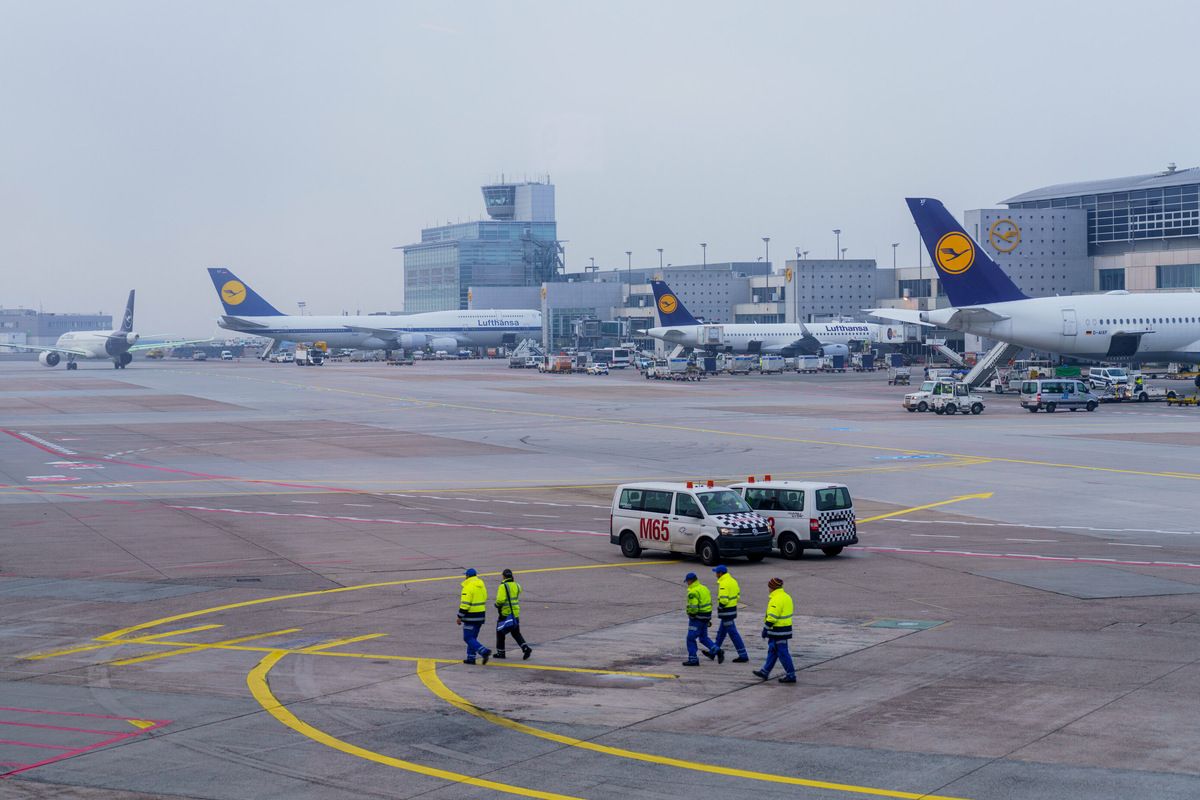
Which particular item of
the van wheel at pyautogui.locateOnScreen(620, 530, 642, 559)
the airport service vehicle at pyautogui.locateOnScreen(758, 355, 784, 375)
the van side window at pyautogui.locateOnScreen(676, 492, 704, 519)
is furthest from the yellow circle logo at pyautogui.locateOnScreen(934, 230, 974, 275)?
the van wheel at pyautogui.locateOnScreen(620, 530, 642, 559)

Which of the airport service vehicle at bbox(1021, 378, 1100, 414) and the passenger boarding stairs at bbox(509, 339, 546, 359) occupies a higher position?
the passenger boarding stairs at bbox(509, 339, 546, 359)

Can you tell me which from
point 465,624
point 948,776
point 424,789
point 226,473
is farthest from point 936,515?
point 226,473

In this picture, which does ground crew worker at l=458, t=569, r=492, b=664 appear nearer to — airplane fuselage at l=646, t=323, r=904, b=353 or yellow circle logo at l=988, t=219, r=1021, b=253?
airplane fuselage at l=646, t=323, r=904, b=353

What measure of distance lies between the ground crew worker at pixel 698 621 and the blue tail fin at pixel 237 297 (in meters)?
164

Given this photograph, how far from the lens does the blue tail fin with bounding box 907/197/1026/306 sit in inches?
3278

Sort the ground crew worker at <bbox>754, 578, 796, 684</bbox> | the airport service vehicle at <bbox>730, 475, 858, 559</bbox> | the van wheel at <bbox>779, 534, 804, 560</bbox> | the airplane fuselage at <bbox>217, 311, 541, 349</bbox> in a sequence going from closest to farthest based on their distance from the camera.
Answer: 1. the ground crew worker at <bbox>754, 578, 796, 684</bbox>
2. the airport service vehicle at <bbox>730, 475, 858, 559</bbox>
3. the van wheel at <bbox>779, 534, 804, 560</bbox>
4. the airplane fuselage at <bbox>217, 311, 541, 349</bbox>

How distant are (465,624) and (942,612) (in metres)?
9.07

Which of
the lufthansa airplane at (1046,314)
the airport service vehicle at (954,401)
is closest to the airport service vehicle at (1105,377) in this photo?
the lufthansa airplane at (1046,314)

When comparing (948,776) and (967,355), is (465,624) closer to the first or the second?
(948,776)

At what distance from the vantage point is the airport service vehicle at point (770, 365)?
5394 inches

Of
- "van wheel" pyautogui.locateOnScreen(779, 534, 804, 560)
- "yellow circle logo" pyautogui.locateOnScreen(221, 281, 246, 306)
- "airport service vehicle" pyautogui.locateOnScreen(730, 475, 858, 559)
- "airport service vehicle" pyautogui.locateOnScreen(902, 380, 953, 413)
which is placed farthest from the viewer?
"yellow circle logo" pyautogui.locateOnScreen(221, 281, 246, 306)

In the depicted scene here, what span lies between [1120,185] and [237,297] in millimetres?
120337

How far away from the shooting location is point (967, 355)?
13438 centimetres

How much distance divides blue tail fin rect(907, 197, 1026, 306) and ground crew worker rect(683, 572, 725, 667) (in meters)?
69.3
